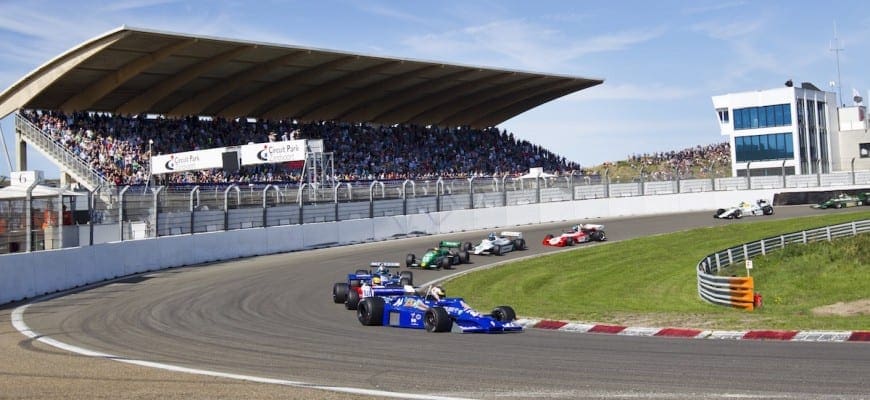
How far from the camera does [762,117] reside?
6600 cm

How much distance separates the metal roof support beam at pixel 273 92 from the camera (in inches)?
2135

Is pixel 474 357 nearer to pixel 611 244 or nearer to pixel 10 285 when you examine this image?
pixel 10 285

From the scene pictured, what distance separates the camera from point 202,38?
45438mm

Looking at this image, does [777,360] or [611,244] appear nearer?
[777,360]

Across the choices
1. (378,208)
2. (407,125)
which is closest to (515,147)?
(407,125)

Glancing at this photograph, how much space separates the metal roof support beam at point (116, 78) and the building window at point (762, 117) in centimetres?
3926

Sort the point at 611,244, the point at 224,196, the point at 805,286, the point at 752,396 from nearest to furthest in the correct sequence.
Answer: the point at 752,396
the point at 805,286
the point at 224,196
the point at 611,244

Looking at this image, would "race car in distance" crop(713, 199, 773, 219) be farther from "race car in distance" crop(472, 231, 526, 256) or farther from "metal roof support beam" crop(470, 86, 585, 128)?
"metal roof support beam" crop(470, 86, 585, 128)

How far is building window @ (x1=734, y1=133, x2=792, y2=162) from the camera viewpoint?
213ft

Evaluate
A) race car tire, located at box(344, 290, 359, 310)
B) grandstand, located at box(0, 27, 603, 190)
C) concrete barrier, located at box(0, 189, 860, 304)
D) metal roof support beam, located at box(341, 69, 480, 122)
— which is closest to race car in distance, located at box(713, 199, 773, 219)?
concrete barrier, located at box(0, 189, 860, 304)

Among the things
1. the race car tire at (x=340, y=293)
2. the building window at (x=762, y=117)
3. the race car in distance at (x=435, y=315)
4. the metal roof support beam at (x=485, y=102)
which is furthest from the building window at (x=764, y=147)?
the race car in distance at (x=435, y=315)

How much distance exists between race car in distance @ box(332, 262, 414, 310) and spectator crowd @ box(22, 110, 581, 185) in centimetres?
A: 2511

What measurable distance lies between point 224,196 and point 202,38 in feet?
50.0

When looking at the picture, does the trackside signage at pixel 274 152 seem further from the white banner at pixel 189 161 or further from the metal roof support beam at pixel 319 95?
the metal roof support beam at pixel 319 95
